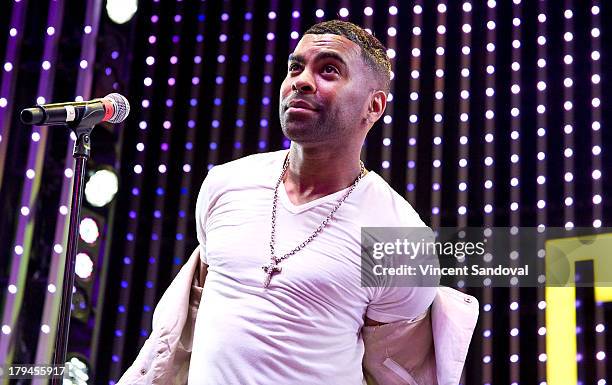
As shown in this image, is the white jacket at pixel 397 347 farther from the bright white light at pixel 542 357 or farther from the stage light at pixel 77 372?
the stage light at pixel 77 372

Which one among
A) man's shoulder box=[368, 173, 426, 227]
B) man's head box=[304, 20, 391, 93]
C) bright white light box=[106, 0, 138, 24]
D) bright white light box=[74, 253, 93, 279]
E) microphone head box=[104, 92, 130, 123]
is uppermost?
bright white light box=[106, 0, 138, 24]

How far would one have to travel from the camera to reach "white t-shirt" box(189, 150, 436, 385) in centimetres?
171

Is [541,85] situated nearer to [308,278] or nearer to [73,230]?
[308,278]

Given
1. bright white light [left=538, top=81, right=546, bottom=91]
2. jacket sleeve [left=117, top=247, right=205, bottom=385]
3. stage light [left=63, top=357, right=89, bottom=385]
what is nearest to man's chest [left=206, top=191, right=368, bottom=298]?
jacket sleeve [left=117, top=247, right=205, bottom=385]

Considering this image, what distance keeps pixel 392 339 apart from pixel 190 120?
186cm

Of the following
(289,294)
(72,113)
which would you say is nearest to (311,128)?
(289,294)

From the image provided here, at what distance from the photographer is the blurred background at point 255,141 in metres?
3.20

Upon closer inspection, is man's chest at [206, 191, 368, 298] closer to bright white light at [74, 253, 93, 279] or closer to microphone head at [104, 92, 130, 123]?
microphone head at [104, 92, 130, 123]

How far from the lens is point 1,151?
3381 millimetres

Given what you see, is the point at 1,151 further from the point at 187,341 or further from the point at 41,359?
the point at 187,341

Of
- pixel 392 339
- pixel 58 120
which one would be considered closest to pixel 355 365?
pixel 392 339

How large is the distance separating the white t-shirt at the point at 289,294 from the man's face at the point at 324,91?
0.15m

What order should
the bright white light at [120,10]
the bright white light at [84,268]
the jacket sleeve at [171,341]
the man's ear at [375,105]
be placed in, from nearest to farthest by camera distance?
the jacket sleeve at [171,341]
the man's ear at [375,105]
the bright white light at [84,268]
the bright white light at [120,10]

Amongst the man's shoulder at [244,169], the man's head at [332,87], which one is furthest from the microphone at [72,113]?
the man's head at [332,87]
